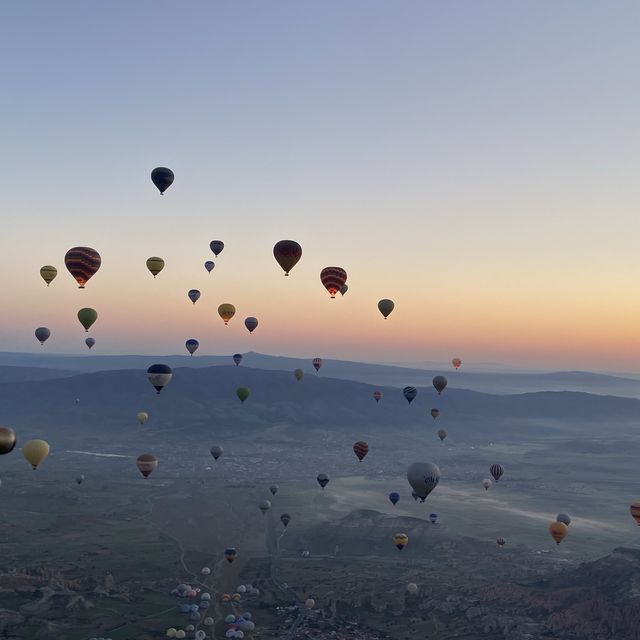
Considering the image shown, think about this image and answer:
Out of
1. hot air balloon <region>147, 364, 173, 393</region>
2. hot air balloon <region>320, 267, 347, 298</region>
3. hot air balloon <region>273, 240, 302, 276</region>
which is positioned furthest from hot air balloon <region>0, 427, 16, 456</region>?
hot air balloon <region>320, 267, 347, 298</region>

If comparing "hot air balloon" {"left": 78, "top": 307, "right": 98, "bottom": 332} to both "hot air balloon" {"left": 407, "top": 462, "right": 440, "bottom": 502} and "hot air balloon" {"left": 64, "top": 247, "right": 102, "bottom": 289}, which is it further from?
"hot air balloon" {"left": 407, "top": 462, "right": 440, "bottom": 502}

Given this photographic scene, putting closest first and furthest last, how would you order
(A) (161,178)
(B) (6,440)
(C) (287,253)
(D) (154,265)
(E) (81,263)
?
(B) (6,440), (E) (81,263), (C) (287,253), (A) (161,178), (D) (154,265)

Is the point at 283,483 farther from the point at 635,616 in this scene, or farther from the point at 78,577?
the point at 635,616

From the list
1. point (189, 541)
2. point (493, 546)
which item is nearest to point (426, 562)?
point (493, 546)

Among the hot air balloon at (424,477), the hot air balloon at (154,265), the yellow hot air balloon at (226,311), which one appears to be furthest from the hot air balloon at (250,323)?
the hot air balloon at (424,477)

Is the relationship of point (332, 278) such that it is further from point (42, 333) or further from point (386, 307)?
point (42, 333)

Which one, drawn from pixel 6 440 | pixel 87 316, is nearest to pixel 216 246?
pixel 87 316

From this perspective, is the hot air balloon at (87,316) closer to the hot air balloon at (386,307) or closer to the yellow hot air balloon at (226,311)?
the yellow hot air balloon at (226,311)
